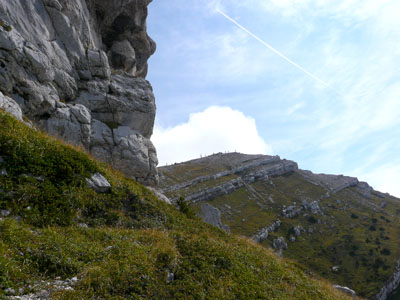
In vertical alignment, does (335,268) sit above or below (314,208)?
below

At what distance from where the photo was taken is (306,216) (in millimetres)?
142250

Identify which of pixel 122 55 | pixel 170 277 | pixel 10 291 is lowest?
pixel 10 291

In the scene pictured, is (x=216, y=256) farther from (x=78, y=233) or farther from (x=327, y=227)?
(x=327, y=227)

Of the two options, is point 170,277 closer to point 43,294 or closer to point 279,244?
point 43,294

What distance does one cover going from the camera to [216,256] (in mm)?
12086

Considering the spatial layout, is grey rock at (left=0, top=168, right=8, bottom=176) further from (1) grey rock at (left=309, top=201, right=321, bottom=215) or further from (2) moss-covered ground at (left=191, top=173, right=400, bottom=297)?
(1) grey rock at (left=309, top=201, right=321, bottom=215)

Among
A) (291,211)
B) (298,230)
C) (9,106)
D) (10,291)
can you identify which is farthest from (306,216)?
(10,291)

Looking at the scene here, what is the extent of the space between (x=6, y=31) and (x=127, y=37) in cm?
2954

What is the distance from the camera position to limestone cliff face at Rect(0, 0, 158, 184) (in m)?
24.2

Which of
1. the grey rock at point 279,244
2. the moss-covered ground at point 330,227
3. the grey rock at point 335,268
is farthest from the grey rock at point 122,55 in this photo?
the grey rock at point 335,268

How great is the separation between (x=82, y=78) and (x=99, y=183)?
25179mm

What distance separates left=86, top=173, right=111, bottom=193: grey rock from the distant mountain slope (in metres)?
54.6

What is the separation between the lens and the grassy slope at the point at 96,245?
7.88 m

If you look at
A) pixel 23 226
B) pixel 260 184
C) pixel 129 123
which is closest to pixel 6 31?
pixel 129 123
